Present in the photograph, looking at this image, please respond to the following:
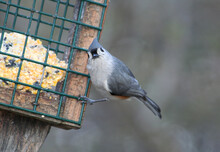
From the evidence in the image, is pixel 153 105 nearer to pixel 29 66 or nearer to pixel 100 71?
pixel 100 71

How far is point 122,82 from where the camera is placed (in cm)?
508

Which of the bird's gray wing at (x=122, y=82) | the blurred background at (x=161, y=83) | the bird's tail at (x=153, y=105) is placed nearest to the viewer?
the bird's gray wing at (x=122, y=82)

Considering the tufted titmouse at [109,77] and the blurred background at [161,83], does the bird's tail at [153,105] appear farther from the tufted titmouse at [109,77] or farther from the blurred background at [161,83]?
the blurred background at [161,83]

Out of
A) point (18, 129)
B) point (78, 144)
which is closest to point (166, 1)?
point (78, 144)

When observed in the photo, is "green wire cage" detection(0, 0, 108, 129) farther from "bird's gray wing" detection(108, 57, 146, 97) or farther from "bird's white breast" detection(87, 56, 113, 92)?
"bird's gray wing" detection(108, 57, 146, 97)

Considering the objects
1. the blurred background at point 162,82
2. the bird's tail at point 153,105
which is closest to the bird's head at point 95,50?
the bird's tail at point 153,105

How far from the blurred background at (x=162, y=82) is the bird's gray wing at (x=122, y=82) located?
10.4 ft

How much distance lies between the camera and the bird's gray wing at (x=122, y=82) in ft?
16.2

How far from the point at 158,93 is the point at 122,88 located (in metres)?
3.51

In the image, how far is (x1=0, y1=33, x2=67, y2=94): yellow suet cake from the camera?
436cm

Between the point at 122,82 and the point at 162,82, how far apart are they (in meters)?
3.57

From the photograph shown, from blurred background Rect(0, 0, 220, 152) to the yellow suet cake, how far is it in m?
3.95

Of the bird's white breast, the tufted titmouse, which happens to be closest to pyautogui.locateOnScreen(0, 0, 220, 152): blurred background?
the tufted titmouse

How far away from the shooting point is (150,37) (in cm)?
886
